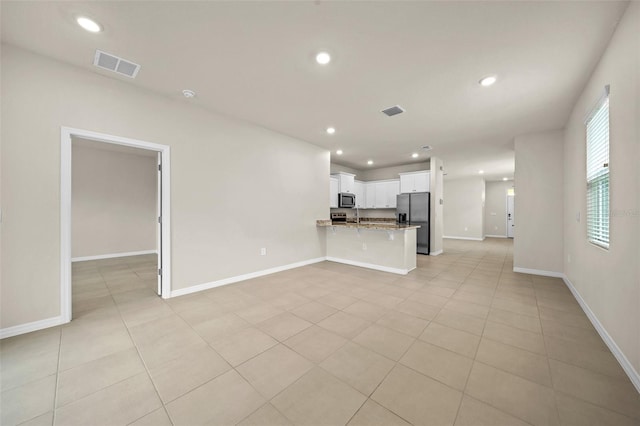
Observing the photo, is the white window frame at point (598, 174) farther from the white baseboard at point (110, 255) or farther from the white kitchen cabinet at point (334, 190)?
the white baseboard at point (110, 255)

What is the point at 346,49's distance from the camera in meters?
2.24

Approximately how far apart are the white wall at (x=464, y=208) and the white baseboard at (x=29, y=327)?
11.7 m

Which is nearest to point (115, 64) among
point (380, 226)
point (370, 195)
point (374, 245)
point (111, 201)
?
point (380, 226)

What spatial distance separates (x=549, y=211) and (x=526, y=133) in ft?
5.10

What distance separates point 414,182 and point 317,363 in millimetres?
6213

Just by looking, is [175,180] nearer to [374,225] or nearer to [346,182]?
[374,225]

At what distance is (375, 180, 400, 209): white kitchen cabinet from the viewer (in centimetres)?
754

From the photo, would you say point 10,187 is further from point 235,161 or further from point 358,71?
point 358,71

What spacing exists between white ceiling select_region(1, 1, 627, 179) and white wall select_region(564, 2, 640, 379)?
24 centimetres

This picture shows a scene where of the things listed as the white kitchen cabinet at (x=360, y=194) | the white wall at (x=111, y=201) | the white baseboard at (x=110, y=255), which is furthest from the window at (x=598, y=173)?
the white baseboard at (x=110, y=255)

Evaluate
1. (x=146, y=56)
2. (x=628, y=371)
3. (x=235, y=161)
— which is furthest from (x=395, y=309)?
(x=146, y=56)

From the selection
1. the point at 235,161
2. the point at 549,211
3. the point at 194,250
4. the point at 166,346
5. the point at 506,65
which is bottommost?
the point at 166,346

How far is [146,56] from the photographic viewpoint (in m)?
2.37

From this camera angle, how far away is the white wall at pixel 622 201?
1.68 meters
